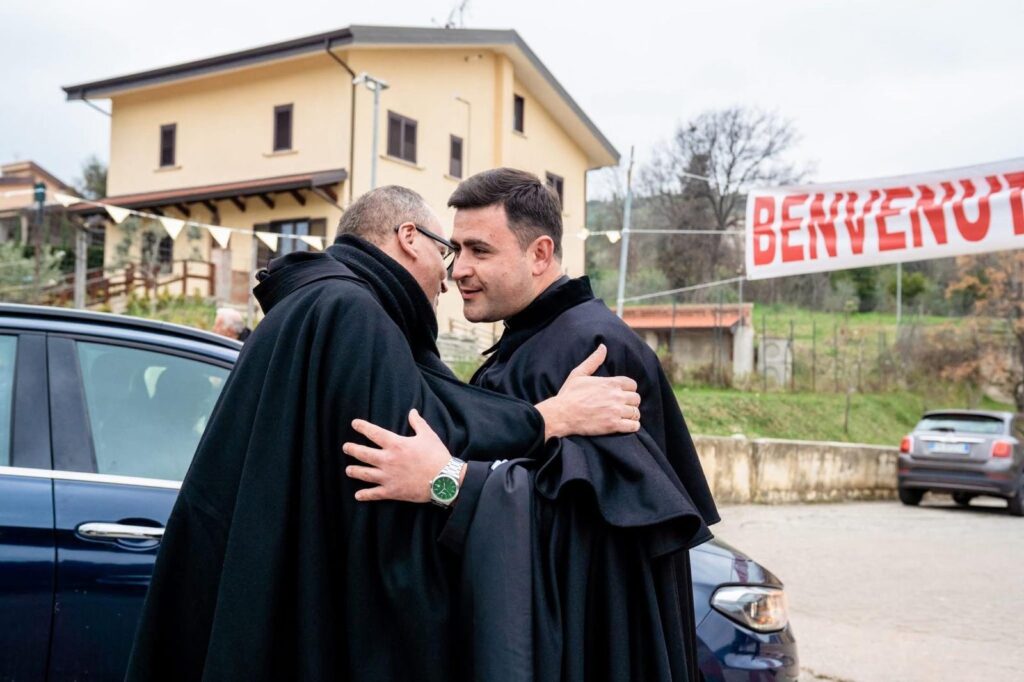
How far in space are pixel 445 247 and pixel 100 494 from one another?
160 centimetres

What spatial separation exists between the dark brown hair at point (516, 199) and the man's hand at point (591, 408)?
454 mm

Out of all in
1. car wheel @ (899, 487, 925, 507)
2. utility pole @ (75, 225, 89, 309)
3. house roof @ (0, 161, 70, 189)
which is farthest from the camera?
house roof @ (0, 161, 70, 189)

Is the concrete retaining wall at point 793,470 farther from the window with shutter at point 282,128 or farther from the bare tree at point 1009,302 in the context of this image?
the window with shutter at point 282,128

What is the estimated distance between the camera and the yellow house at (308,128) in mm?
23625

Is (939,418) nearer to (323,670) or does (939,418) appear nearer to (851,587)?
(851,587)

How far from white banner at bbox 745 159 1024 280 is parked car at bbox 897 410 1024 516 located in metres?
8.47

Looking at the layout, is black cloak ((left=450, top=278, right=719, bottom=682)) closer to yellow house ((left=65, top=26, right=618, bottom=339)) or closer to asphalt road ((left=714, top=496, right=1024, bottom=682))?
asphalt road ((left=714, top=496, right=1024, bottom=682))

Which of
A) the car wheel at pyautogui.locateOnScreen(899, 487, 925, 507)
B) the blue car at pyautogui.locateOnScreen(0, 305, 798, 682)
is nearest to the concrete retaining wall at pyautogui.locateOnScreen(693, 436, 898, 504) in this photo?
the car wheel at pyautogui.locateOnScreen(899, 487, 925, 507)

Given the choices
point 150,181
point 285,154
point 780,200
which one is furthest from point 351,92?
point 780,200

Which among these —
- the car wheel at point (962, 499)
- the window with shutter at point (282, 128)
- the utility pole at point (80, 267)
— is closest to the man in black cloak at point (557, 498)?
the utility pole at point (80, 267)

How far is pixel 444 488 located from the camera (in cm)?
183

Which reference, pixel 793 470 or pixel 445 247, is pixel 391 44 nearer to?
pixel 793 470

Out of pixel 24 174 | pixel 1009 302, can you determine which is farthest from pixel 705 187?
pixel 24 174

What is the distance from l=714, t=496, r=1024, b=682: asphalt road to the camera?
237 inches
